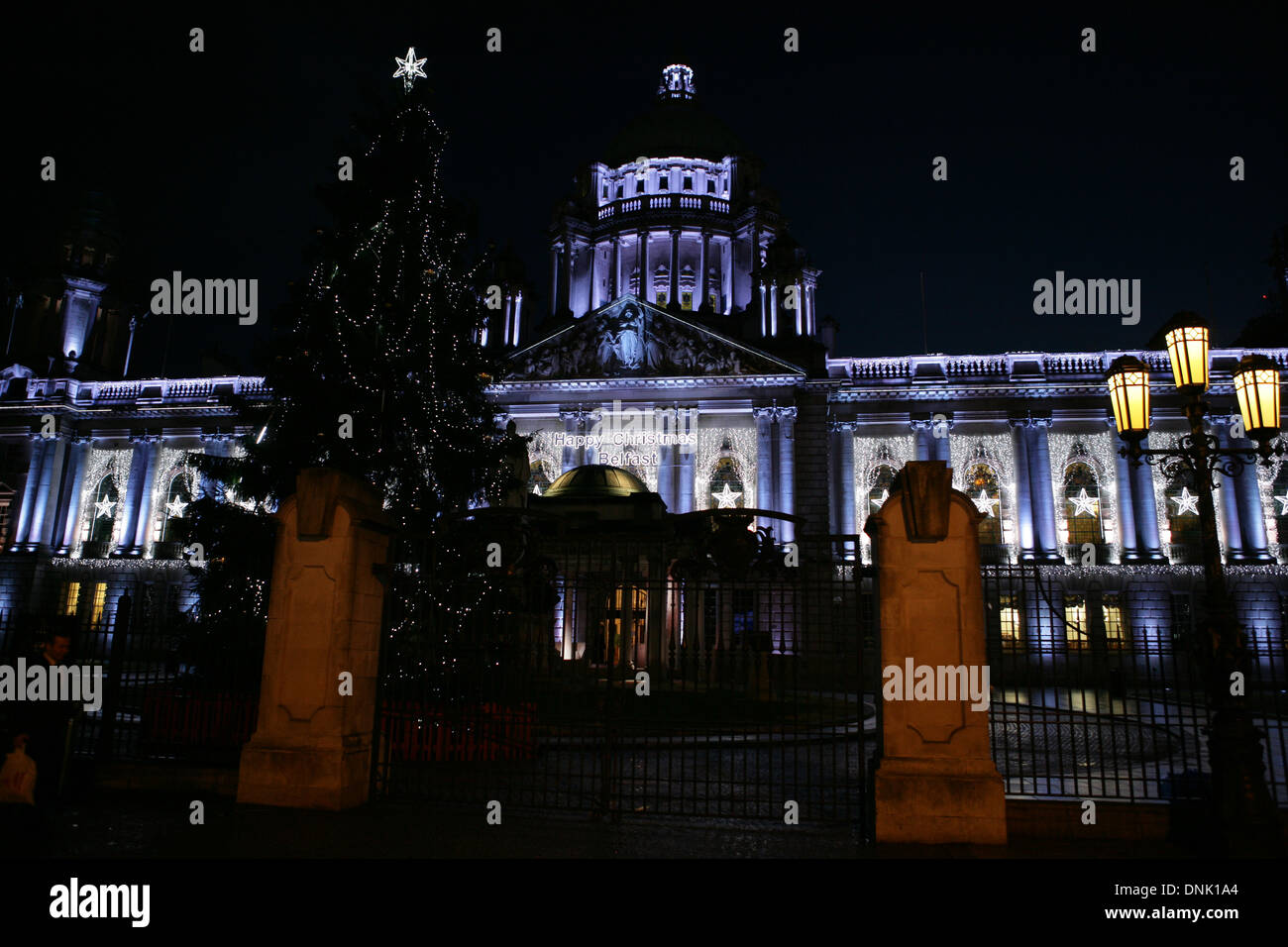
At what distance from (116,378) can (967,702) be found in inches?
2421

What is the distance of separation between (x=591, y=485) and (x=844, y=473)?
23.1 meters

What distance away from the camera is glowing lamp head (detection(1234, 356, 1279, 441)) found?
28.5 ft

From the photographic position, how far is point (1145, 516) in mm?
40625

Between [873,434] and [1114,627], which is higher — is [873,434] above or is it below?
above

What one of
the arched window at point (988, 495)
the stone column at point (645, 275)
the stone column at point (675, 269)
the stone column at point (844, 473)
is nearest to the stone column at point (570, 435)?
the stone column at point (844, 473)

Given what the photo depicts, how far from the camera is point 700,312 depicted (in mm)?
53656

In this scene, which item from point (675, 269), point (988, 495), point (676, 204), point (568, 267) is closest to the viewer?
point (988, 495)

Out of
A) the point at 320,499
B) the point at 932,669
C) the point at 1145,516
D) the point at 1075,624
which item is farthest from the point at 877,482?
the point at 320,499

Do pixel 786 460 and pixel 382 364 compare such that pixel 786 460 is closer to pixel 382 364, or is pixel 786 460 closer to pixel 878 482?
pixel 878 482

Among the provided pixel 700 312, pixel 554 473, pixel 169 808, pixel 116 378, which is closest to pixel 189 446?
pixel 116 378

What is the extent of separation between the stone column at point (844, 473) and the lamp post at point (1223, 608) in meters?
33.2

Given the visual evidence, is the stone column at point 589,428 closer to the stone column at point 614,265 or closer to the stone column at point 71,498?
the stone column at point 614,265
